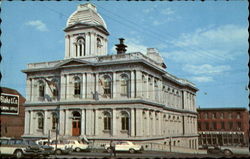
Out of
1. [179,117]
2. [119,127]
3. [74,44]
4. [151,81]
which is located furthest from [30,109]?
[179,117]

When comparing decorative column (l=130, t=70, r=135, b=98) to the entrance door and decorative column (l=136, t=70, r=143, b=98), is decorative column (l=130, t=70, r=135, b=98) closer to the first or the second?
decorative column (l=136, t=70, r=143, b=98)

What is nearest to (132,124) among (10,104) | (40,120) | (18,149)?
(40,120)

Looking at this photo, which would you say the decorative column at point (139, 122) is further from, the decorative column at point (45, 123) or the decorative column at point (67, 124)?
the decorative column at point (45, 123)

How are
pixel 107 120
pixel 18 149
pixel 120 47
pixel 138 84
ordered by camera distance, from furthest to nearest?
pixel 120 47, pixel 107 120, pixel 138 84, pixel 18 149

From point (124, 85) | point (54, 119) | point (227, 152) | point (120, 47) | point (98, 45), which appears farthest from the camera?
point (120, 47)

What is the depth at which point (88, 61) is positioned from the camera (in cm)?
4547

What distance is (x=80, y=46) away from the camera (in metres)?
50.0

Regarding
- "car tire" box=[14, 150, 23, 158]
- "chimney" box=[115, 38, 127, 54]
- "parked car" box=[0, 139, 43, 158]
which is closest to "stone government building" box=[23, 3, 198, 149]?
"chimney" box=[115, 38, 127, 54]

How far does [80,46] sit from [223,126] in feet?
161

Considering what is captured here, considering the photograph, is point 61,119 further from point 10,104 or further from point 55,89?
point 10,104

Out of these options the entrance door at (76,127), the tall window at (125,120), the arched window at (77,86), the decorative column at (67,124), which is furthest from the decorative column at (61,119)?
the tall window at (125,120)

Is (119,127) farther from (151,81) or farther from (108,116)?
(151,81)

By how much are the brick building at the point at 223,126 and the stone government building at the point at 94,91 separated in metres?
33.5

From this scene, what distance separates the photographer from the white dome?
49469 millimetres
